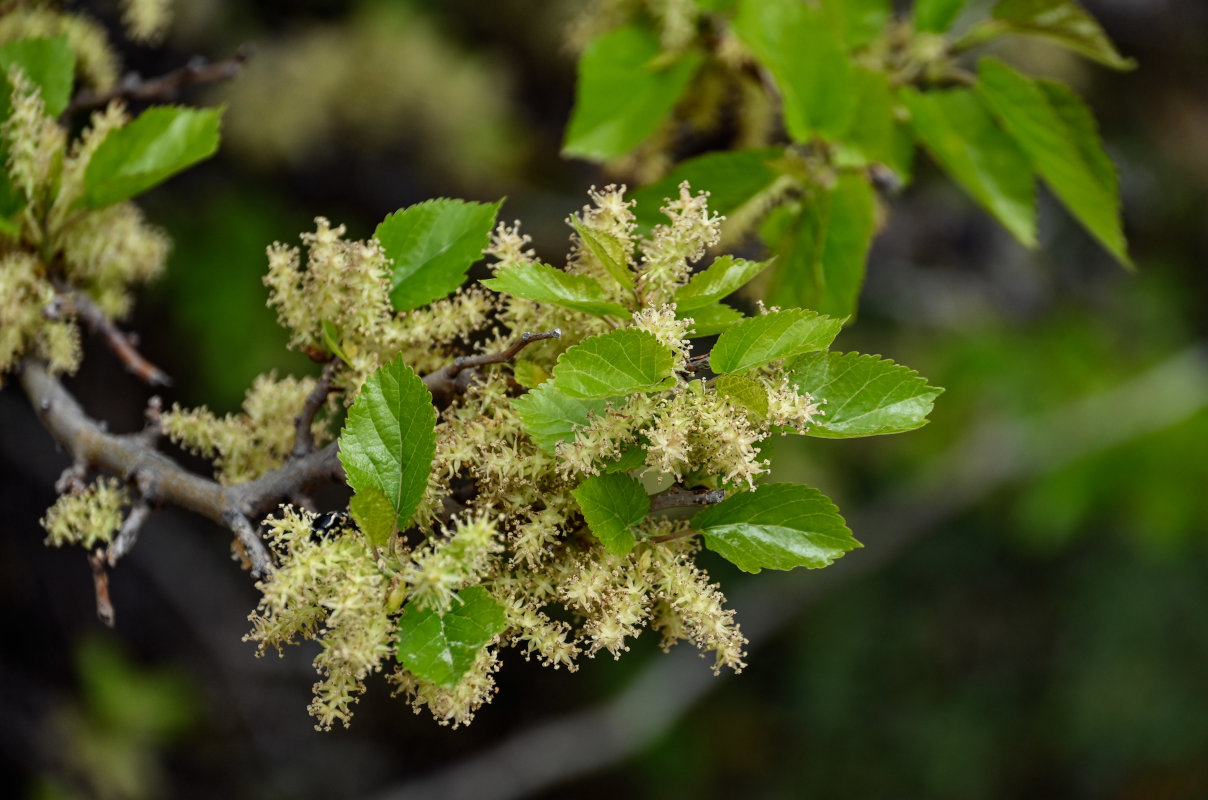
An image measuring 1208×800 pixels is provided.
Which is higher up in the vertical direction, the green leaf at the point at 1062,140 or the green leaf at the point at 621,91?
the green leaf at the point at 621,91

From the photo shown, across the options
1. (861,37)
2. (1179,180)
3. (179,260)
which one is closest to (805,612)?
(1179,180)

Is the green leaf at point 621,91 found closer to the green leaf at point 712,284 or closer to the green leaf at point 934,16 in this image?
the green leaf at point 934,16

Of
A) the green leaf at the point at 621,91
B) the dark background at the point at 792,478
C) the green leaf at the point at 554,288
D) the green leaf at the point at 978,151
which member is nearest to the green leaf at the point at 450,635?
the green leaf at the point at 554,288

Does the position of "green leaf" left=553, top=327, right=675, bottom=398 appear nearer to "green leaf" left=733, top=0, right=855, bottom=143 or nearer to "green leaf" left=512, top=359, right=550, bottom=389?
"green leaf" left=512, top=359, right=550, bottom=389

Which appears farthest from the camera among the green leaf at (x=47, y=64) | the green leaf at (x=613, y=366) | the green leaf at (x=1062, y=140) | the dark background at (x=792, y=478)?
the dark background at (x=792, y=478)

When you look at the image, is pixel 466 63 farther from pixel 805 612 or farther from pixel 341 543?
pixel 805 612

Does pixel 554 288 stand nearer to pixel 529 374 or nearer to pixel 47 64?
pixel 529 374

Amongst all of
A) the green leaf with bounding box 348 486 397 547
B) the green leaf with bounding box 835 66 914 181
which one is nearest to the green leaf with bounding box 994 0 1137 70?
the green leaf with bounding box 835 66 914 181
